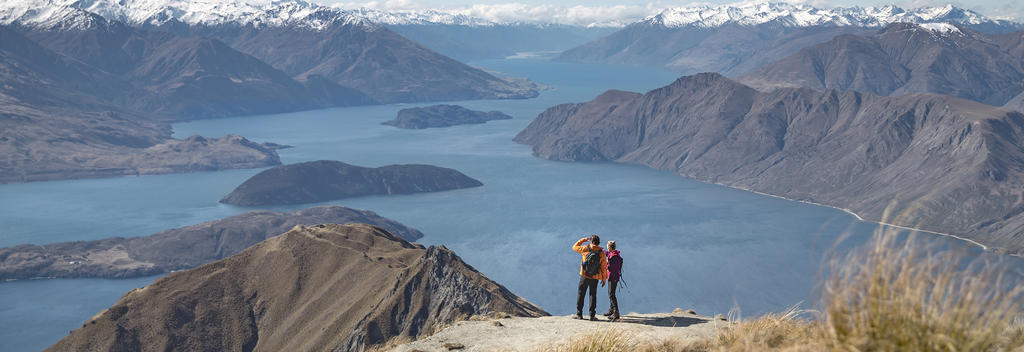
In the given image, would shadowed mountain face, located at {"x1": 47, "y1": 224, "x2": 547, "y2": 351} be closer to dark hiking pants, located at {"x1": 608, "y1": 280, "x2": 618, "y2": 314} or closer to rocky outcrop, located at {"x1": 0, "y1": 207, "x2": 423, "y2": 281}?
dark hiking pants, located at {"x1": 608, "y1": 280, "x2": 618, "y2": 314}

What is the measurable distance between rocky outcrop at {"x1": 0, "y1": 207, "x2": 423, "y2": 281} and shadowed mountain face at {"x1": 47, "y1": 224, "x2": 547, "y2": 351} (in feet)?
218

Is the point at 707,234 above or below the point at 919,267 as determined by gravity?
below

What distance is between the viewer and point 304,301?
240ft

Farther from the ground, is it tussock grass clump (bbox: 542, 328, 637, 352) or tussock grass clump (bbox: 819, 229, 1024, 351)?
tussock grass clump (bbox: 819, 229, 1024, 351)

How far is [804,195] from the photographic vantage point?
192 m

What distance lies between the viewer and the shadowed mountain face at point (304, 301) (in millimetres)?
63094

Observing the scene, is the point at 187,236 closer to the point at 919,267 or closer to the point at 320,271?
the point at 320,271

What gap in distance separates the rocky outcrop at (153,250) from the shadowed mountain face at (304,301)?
66.5m

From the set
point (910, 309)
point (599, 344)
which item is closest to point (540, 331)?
point (599, 344)

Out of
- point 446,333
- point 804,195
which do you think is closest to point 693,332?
point 446,333

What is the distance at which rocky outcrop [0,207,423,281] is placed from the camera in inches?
5344

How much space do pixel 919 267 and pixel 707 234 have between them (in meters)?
153

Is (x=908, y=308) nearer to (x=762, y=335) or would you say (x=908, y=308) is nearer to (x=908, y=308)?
(x=908, y=308)

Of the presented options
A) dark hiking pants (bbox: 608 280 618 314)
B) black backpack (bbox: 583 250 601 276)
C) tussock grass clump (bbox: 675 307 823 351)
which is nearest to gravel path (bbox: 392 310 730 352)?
dark hiking pants (bbox: 608 280 618 314)
